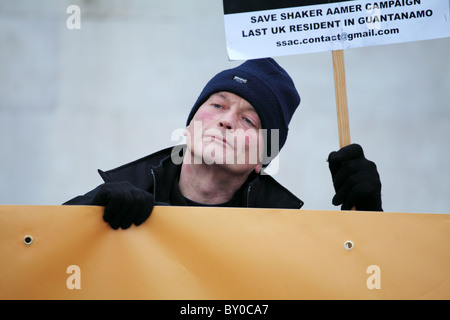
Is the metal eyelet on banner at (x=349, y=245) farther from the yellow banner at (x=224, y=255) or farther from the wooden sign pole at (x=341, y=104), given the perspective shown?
the wooden sign pole at (x=341, y=104)

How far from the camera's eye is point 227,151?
2518mm

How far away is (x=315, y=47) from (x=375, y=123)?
1660mm

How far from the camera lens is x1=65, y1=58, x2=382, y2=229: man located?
2543 mm

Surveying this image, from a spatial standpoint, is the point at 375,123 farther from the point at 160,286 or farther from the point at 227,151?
the point at 160,286

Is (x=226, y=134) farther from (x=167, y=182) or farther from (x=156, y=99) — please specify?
(x=156, y=99)

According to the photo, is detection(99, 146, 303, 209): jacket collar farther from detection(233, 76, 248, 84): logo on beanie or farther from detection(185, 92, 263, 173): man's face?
detection(233, 76, 248, 84): logo on beanie

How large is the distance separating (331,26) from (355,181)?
0.54 metres

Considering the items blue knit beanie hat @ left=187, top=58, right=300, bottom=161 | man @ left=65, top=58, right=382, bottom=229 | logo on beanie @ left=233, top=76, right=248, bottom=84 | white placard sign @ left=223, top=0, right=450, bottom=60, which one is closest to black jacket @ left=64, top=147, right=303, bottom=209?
man @ left=65, top=58, right=382, bottom=229

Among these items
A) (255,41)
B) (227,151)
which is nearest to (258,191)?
(227,151)

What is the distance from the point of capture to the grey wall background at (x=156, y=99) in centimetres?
386

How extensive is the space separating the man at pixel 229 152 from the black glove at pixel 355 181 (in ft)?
1.29

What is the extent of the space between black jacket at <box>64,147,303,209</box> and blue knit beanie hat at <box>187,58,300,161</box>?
0.50ft

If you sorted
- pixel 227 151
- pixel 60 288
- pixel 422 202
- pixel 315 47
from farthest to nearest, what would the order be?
1. pixel 422 202
2. pixel 227 151
3. pixel 315 47
4. pixel 60 288

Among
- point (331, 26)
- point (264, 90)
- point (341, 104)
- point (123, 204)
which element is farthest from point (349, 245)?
point (264, 90)
